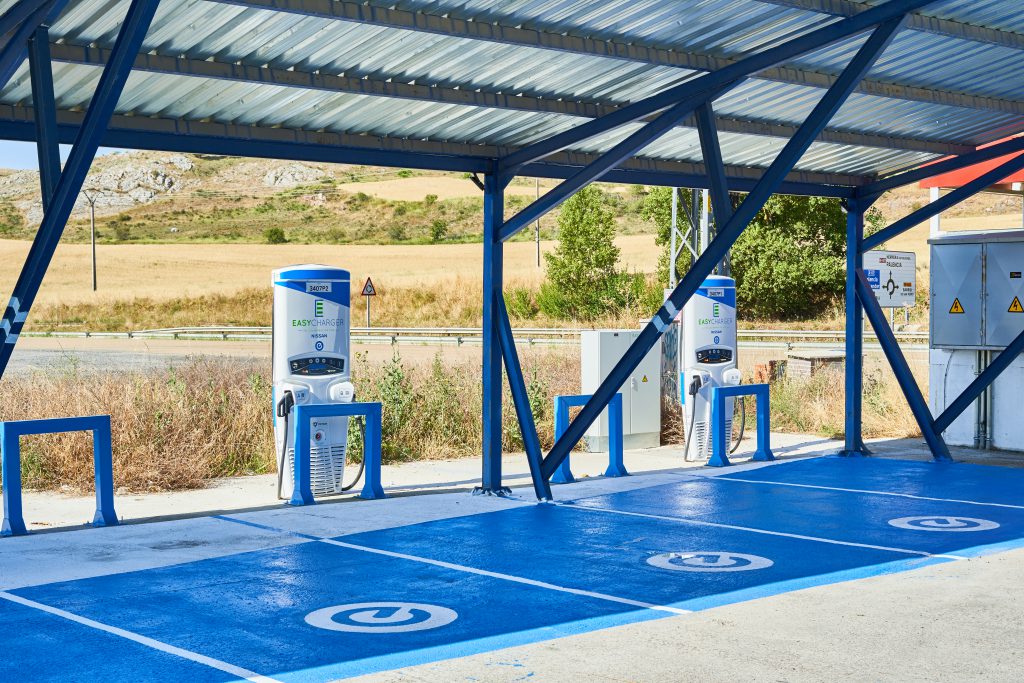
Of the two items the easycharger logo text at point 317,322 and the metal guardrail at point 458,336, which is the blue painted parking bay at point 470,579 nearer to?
the easycharger logo text at point 317,322

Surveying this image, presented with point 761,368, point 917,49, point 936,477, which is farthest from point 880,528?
point 761,368

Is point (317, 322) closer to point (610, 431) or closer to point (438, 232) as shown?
point (610, 431)

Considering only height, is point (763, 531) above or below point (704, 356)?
below

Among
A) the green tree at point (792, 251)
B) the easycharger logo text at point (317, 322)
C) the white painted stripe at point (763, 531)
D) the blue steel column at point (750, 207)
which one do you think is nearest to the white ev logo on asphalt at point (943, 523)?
the white painted stripe at point (763, 531)

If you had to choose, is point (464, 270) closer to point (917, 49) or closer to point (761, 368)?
point (761, 368)

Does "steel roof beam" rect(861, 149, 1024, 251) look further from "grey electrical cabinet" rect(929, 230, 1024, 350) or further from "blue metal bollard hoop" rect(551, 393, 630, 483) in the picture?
Answer: "blue metal bollard hoop" rect(551, 393, 630, 483)

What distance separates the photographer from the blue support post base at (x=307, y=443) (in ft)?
36.7

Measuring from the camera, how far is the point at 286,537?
9562mm

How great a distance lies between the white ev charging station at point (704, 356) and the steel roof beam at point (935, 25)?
4909 millimetres

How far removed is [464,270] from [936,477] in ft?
206

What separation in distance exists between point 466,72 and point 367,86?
0.85 meters

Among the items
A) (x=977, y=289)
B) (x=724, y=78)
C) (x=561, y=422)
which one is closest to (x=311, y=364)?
(x=561, y=422)

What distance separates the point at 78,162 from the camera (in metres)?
7.92

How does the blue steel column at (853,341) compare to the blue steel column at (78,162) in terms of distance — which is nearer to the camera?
the blue steel column at (78,162)
